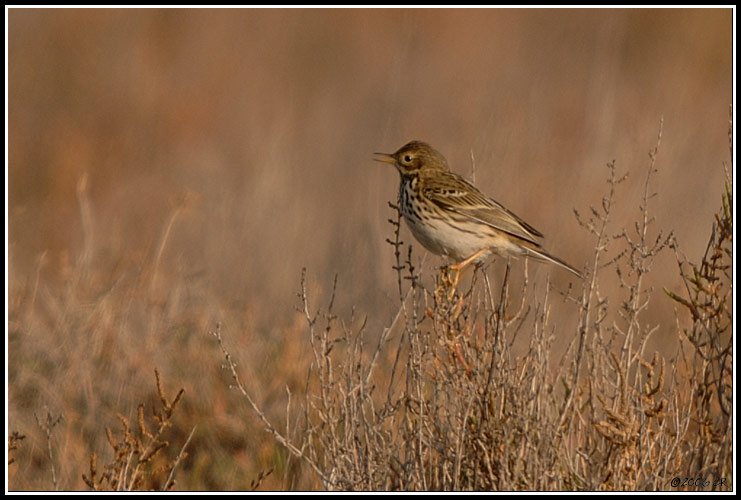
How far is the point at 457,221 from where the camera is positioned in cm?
700

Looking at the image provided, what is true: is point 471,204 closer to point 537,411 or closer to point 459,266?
point 459,266

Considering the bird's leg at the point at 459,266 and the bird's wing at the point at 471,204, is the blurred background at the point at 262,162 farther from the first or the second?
the bird's leg at the point at 459,266

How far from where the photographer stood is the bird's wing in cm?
707

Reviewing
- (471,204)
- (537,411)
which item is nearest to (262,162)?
(471,204)

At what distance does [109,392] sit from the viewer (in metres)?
7.84

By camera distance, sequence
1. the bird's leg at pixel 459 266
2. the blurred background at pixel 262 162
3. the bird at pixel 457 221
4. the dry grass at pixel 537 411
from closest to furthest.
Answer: the dry grass at pixel 537 411
the bird's leg at pixel 459 266
the bird at pixel 457 221
the blurred background at pixel 262 162

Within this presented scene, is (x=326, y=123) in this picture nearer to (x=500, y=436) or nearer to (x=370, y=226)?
(x=370, y=226)

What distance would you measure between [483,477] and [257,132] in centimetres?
1205

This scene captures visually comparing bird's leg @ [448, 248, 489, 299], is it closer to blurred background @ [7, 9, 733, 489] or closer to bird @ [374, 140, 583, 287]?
bird @ [374, 140, 583, 287]

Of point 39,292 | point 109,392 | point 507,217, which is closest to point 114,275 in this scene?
point 39,292

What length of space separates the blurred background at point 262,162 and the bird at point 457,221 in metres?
0.53

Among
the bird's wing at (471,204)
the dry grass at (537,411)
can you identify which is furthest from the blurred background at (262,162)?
the dry grass at (537,411)

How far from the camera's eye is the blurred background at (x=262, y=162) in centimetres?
794

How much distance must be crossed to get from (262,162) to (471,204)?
6890 millimetres
